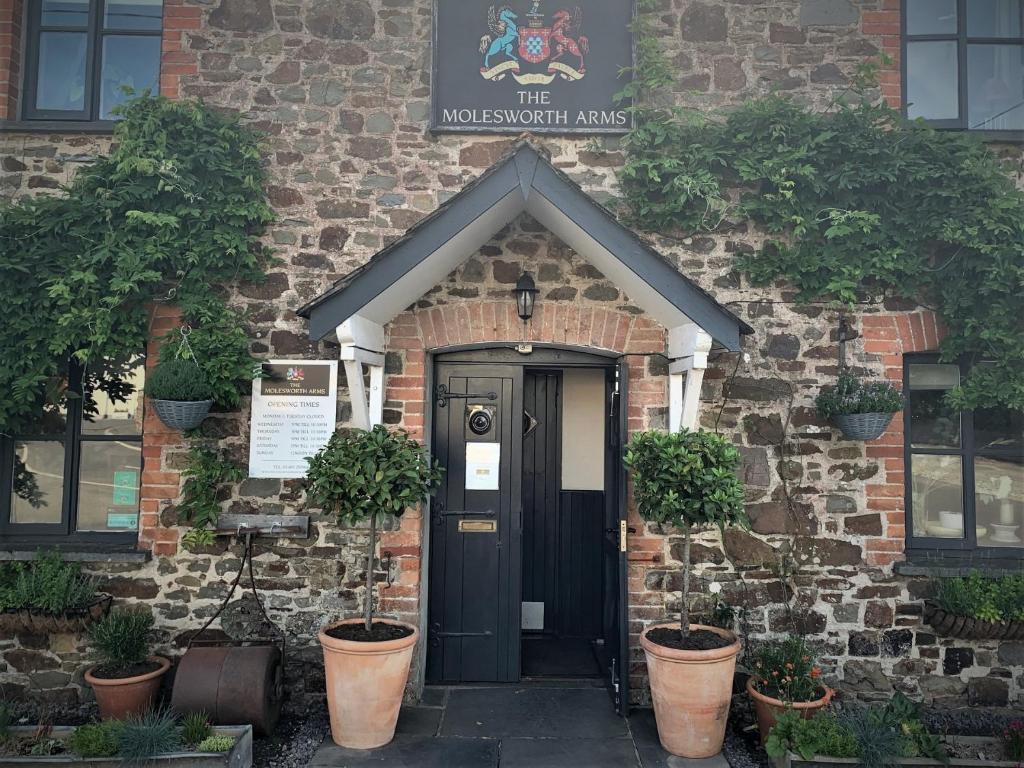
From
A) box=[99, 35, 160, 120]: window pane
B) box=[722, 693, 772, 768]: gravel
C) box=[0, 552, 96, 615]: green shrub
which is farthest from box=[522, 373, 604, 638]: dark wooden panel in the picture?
box=[99, 35, 160, 120]: window pane

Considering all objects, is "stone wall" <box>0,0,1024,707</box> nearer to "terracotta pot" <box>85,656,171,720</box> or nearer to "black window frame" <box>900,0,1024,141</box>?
"black window frame" <box>900,0,1024,141</box>

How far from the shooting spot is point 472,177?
503cm

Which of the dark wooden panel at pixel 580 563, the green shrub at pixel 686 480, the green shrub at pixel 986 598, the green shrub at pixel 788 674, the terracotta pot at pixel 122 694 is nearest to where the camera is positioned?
the green shrub at pixel 686 480

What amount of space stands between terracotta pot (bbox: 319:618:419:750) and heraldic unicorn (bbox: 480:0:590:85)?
4.04 metres

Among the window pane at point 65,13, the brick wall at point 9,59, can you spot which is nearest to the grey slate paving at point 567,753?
the brick wall at point 9,59

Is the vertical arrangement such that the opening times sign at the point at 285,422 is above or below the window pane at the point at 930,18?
below

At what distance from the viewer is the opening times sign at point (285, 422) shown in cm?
482

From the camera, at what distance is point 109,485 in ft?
16.4

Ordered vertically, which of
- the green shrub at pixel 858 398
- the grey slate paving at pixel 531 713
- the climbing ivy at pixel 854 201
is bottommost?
the grey slate paving at pixel 531 713

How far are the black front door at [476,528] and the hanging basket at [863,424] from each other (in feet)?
7.39

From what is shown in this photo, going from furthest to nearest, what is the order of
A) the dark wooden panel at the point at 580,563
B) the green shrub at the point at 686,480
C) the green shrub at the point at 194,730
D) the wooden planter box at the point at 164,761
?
the dark wooden panel at the point at 580,563 < the green shrub at the point at 686,480 < the green shrub at the point at 194,730 < the wooden planter box at the point at 164,761

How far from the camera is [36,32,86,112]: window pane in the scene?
205 inches

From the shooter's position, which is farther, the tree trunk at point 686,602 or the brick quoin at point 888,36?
the brick quoin at point 888,36

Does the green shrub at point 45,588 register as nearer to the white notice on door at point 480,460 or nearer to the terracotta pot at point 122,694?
the terracotta pot at point 122,694
